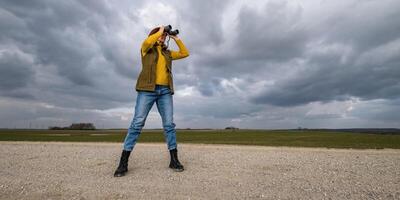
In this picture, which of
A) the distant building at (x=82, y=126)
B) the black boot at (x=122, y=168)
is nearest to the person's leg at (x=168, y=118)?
the black boot at (x=122, y=168)

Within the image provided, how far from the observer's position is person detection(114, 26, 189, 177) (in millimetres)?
5016

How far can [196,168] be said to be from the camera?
5.34 metres

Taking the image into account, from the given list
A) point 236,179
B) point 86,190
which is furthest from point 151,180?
point 236,179

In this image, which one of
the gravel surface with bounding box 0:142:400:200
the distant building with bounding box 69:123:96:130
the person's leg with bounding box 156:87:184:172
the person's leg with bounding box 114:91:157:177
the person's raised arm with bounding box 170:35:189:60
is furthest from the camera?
the distant building with bounding box 69:123:96:130

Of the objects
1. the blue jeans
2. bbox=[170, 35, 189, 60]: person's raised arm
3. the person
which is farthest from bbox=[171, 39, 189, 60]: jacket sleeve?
the blue jeans

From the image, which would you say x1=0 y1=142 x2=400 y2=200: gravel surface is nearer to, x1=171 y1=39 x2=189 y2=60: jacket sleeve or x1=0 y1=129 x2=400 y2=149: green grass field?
x1=171 y1=39 x2=189 y2=60: jacket sleeve

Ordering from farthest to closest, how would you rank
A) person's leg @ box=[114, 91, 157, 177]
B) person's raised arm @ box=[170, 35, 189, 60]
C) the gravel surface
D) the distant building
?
the distant building → person's raised arm @ box=[170, 35, 189, 60] → person's leg @ box=[114, 91, 157, 177] → the gravel surface

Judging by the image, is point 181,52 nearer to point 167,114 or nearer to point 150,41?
point 150,41

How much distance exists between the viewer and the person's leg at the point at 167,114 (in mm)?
5125

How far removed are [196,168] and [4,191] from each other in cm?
304

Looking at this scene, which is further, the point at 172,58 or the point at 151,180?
the point at 172,58

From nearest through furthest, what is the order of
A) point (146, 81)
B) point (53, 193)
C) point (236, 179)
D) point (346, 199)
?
point (346, 199), point (53, 193), point (236, 179), point (146, 81)

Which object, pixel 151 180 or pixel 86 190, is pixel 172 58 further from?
pixel 86 190

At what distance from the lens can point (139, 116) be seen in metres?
5.05
